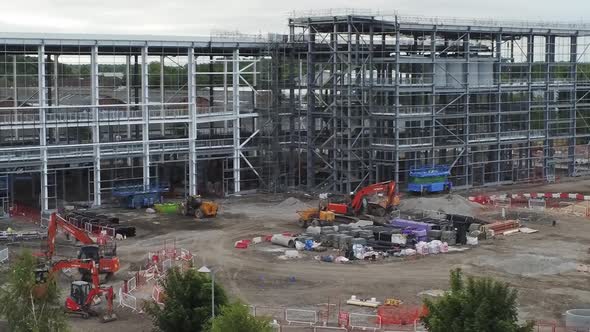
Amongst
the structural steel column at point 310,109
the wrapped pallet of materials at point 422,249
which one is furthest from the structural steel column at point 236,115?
the wrapped pallet of materials at point 422,249

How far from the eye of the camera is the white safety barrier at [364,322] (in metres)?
30.8

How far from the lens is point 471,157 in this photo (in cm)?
6750

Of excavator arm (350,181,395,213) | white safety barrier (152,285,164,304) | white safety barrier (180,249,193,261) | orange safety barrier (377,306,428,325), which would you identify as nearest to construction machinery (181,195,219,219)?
excavator arm (350,181,395,213)

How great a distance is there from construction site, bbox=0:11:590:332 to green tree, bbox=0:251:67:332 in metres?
12.4

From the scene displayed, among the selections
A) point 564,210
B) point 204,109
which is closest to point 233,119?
point 204,109

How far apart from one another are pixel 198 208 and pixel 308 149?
12.7 meters

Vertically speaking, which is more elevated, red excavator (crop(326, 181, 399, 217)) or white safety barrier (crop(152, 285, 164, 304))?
red excavator (crop(326, 181, 399, 217))

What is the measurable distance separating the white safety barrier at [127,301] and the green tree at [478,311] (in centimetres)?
1337

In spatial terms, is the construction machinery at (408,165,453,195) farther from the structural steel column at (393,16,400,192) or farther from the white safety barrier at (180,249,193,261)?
the white safety barrier at (180,249,193,261)

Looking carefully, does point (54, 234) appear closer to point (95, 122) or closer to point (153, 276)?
point (153, 276)

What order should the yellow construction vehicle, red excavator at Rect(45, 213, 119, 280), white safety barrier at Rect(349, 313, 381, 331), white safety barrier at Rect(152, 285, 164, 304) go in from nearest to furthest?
white safety barrier at Rect(349, 313, 381, 331)
white safety barrier at Rect(152, 285, 164, 304)
red excavator at Rect(45, 213, 119, 280)
the yellow construction vehicle

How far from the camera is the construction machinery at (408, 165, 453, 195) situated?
204ft

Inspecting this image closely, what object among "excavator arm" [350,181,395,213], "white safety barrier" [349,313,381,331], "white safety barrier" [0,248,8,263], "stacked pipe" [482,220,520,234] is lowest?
"white safety barrier" [349,313,381,331]

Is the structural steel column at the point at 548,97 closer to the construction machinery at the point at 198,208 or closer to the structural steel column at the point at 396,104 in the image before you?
the structural steel column at the point at 396,104
